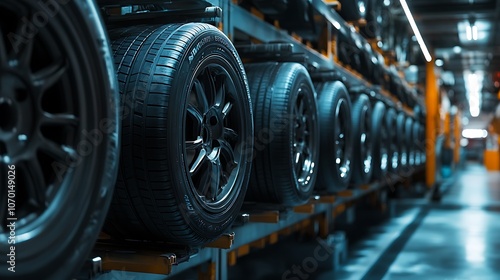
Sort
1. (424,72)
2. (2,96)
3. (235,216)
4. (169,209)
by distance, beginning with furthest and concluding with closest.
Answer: (424,72) → (235,216) → (169,209) → (2,96)

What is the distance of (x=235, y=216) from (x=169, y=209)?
0.54 metres

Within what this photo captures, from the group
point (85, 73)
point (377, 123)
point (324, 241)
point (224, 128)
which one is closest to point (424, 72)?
point (377, 123)

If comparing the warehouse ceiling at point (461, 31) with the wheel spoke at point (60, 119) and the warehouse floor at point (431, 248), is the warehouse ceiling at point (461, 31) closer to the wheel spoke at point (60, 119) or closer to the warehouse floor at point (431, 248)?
the warehouse floor at point (431, 248)

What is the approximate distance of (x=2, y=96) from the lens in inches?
49.1

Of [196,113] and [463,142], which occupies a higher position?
[463,142]

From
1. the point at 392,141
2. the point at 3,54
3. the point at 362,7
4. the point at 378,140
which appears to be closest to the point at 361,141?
the point at 378,140

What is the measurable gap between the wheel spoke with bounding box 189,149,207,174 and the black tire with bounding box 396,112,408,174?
17.5 feet

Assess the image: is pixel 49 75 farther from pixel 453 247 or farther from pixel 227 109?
pixel 453 247

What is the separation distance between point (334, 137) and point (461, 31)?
29.8ft

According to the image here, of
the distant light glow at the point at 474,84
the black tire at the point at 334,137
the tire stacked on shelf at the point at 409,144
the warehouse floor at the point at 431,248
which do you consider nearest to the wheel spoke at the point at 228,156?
the black tire at the point at 334,137

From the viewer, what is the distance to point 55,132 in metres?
1.46

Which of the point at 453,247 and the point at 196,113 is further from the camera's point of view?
the point at 453,247

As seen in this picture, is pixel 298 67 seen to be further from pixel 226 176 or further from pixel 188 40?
pixel 188 40

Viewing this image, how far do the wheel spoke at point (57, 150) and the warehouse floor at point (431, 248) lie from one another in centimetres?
328
